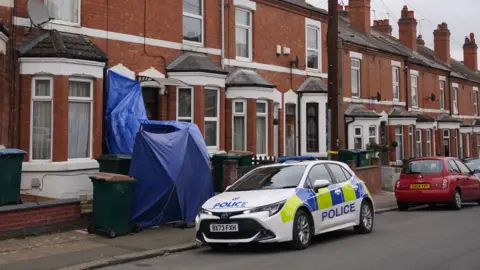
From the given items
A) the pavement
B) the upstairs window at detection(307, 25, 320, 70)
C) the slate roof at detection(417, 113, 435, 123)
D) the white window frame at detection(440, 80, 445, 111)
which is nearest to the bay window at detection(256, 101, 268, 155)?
the upstairs window at detection(307, 25, 320, 70)

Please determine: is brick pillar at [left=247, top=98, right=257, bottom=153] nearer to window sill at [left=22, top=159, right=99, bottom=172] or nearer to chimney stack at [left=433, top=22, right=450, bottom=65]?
window sill at [left=22, top=159, right=99, bottom=172]

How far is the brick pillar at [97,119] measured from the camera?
13102 mm

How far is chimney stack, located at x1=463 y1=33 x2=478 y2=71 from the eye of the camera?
44188mm

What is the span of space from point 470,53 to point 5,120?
137ft

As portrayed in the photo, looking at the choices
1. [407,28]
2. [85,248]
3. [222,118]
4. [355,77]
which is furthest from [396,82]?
[85,248]

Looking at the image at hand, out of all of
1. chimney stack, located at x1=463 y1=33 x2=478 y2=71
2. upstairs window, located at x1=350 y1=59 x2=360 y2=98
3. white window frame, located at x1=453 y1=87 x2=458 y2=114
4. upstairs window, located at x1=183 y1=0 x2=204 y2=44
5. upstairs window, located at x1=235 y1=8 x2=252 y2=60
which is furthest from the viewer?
chimney stack, located at x1=463 y1=33 x2=478 y2=71

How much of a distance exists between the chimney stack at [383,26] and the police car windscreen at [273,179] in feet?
96.5

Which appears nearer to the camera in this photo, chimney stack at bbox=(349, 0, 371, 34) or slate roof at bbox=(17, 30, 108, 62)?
slate roof at bbox=(17, 30, 108, 62)

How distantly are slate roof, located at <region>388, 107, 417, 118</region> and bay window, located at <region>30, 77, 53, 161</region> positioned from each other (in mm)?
20160

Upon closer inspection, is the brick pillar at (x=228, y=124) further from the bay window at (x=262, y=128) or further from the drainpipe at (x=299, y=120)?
the drainpipe at (x=299, y=120)

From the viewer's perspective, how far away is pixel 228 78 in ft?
57.7

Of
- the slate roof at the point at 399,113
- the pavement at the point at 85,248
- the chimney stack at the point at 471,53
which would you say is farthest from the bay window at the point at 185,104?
the chimney stack at the point at 471,53

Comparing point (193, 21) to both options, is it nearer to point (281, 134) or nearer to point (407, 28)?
point (281, 134)

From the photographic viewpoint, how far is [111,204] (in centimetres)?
1009
